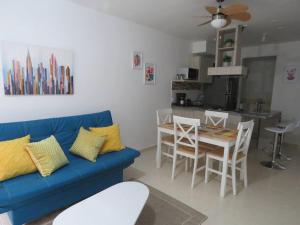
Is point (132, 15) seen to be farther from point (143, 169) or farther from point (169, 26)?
point (143, 169)

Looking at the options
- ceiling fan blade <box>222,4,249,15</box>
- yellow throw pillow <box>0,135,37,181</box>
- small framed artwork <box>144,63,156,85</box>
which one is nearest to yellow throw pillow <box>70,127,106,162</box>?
yellow throw pillow <box>0,135,37,181</box>

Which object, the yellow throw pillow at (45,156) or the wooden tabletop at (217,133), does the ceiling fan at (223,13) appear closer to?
the wooden tabletop at (217,133)

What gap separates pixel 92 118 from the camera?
2.85 metres

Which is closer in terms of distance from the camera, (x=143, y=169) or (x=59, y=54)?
(x=59, y=54)

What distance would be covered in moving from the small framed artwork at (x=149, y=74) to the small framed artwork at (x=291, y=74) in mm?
3160

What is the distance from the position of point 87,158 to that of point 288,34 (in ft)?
14.4

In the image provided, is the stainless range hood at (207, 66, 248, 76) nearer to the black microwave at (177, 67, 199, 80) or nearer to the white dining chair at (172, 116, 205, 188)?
the black microwave at (177, 67, 199, 80)

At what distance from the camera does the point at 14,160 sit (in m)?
1.86

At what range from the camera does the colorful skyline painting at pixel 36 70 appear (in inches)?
90.2

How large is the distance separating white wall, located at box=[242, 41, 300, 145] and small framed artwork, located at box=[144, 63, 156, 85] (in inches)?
117

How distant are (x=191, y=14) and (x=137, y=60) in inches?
47.0

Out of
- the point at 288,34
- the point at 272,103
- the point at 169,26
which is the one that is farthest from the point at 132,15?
the point at 272,103

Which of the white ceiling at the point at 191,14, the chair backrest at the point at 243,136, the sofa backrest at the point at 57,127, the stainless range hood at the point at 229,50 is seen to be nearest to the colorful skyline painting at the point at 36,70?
the sofa backrest at the point at 57,127

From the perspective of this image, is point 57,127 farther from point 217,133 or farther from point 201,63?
point 201,63
